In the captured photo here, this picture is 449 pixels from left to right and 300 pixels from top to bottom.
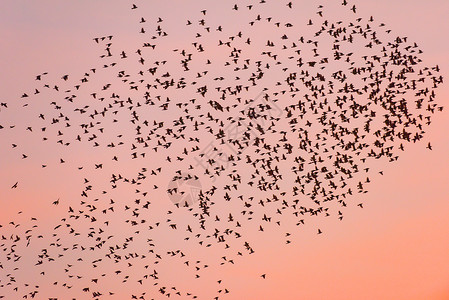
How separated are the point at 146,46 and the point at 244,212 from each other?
14316mm

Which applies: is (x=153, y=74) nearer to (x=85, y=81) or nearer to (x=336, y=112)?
(x=85, y=81)

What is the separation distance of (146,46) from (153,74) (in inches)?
82.5

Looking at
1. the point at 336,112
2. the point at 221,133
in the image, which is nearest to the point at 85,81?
the point at 221,133

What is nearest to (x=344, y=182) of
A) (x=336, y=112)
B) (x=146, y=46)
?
(x=336, y=112)

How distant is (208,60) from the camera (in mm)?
77812

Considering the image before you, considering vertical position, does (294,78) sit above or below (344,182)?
above

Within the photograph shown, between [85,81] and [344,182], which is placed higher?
[85,81]

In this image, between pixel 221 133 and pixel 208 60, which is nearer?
pixel 208 60

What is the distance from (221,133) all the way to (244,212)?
6153mm

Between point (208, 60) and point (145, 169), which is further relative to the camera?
point (145, 169)

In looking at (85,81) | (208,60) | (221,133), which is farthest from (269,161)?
(85,81)

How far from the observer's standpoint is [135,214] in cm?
8475

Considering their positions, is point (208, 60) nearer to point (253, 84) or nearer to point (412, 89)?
point (253, 84)

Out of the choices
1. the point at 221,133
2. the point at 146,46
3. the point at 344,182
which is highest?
the point at 146,46
